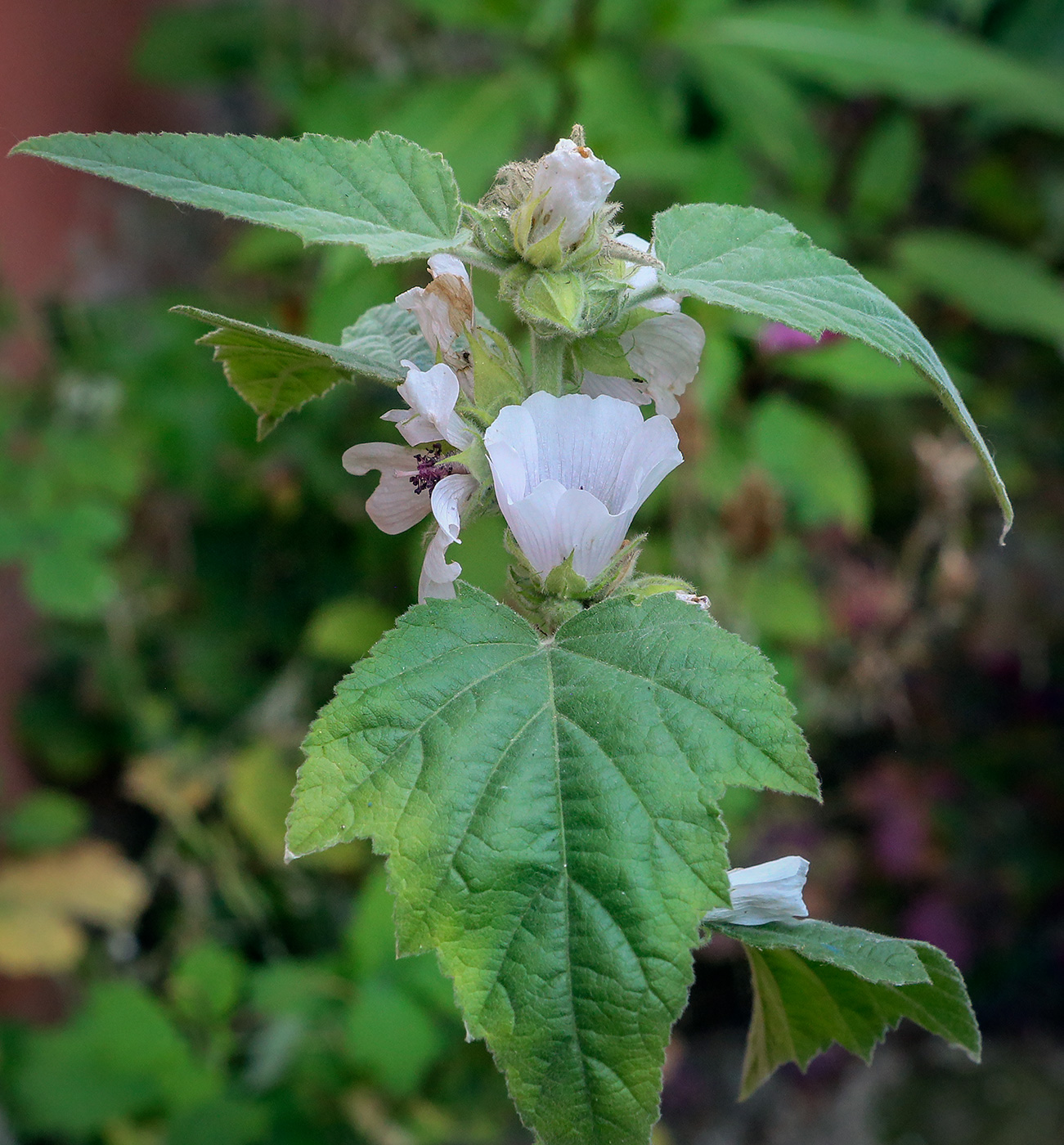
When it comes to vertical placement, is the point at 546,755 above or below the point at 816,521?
above

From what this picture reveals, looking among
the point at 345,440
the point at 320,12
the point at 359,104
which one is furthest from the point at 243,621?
the point at 320,12

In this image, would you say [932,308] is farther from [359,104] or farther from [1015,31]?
[359,104]

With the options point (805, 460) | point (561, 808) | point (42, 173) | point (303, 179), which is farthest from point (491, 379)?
point (42, 173)

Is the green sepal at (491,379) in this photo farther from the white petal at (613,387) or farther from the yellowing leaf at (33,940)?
the yellowing leaf at (33,940)

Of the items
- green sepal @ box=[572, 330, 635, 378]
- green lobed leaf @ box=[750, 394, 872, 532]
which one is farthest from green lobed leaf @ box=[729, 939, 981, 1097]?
green lobed leaf @ box=[750, 394, 872, 532]

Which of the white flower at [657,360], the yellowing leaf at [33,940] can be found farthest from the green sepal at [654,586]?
the yellowing leaf at [33,940]

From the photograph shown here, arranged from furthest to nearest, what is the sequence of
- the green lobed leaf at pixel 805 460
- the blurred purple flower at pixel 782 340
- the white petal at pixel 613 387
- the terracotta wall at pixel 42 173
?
the terracotta wall at pixel 42 173 → the green lobed leaf at pixel 805 460 → the blurred purple flower at pixel 782 340 → the white petal at pixel 613 387
